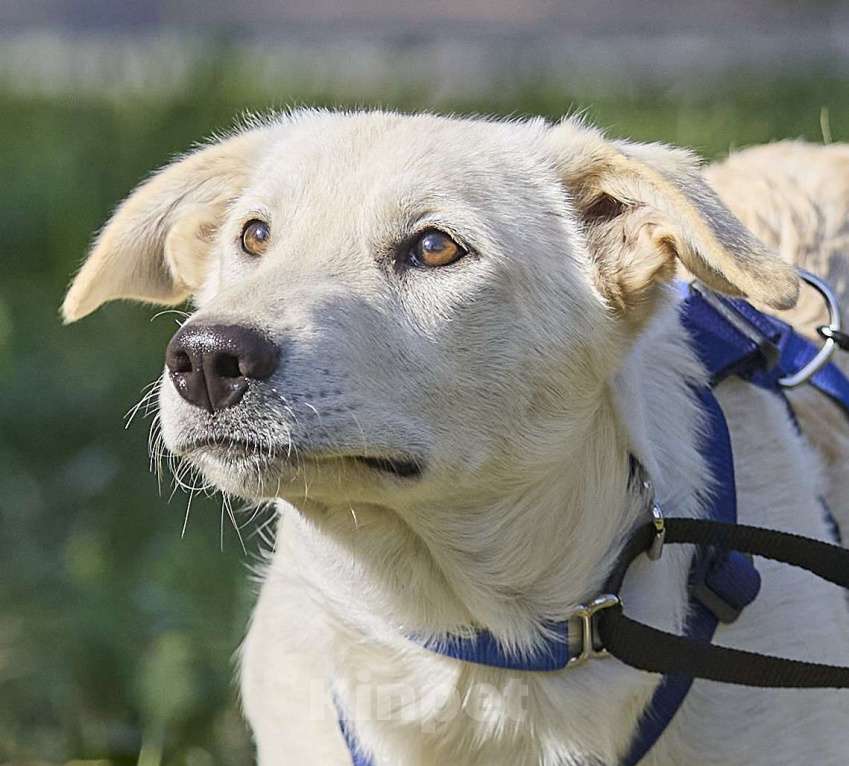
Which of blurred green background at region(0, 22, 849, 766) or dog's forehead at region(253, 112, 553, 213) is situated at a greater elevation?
dog's forehead at region(253, 112, 553, 213)

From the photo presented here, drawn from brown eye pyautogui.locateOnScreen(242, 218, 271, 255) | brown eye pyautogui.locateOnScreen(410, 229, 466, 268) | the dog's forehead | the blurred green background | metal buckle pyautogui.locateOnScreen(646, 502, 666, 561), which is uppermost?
the dog's forehead

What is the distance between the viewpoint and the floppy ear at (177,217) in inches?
125

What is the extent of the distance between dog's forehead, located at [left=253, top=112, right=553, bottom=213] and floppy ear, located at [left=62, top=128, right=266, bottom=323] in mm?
170

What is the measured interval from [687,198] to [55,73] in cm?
878

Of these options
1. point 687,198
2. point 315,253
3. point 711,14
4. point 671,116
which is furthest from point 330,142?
point 711,14

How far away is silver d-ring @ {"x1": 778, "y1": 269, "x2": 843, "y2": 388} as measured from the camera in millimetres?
3262

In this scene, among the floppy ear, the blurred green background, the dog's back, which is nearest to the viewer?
the floppy ear

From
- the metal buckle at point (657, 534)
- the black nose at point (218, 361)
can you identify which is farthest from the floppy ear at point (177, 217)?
the metal buckle at point (657, 534)

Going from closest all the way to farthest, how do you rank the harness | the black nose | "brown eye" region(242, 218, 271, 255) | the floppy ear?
the black nose < the harness < "brown eye" region(242, 218, 271, 255) < the floppy ear

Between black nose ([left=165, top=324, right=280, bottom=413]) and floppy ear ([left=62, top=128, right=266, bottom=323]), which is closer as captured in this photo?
black nose ([left=165, top=324, right=280, bottom=413])

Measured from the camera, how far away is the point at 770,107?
8727mm

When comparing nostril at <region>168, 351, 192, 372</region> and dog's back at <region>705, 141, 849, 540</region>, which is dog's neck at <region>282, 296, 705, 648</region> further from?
dog's back at <region>705, 141, 849, 540</region>

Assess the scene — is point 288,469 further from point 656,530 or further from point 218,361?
point 656,530

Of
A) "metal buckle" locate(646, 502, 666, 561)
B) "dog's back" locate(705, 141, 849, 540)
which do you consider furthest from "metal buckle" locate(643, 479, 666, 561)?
"dog's back" locate(705, 141, 849, 540)
